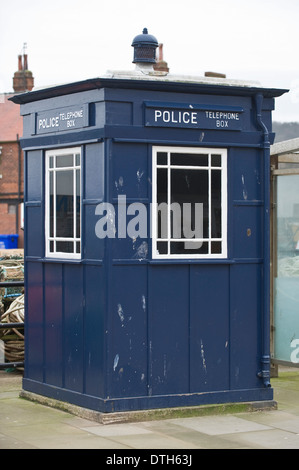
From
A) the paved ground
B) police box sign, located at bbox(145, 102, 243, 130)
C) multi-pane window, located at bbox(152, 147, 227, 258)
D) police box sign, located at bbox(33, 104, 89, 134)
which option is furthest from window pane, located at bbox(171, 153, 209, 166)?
the paved ground

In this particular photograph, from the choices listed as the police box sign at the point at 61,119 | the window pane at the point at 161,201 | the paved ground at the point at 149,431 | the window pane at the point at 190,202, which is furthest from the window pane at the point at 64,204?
the paved ground at the point at 149,431

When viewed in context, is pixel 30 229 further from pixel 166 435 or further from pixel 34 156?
pixel 166 435

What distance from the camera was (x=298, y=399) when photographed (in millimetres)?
9805

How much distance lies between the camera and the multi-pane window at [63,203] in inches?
349

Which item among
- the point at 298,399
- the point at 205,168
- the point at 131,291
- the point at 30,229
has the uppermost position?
the point at 205,168

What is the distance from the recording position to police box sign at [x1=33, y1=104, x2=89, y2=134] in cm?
867

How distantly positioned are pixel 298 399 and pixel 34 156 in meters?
3.95

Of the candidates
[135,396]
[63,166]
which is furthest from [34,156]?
[135,396]

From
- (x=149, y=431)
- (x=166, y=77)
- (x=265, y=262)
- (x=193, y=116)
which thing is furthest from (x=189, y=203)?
(x=149, y=431)

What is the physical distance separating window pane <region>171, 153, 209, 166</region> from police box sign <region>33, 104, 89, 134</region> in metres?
0.92

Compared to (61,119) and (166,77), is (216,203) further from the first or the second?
(61,119)

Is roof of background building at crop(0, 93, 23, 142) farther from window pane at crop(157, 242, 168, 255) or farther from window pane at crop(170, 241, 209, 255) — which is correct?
window pane at crop(157, 242, 168, 255)

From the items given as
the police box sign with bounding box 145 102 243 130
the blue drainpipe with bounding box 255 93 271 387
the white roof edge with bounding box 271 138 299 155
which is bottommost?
the blue drainpipe with bounding box 255 93 271 387

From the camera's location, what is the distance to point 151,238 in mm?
8523
